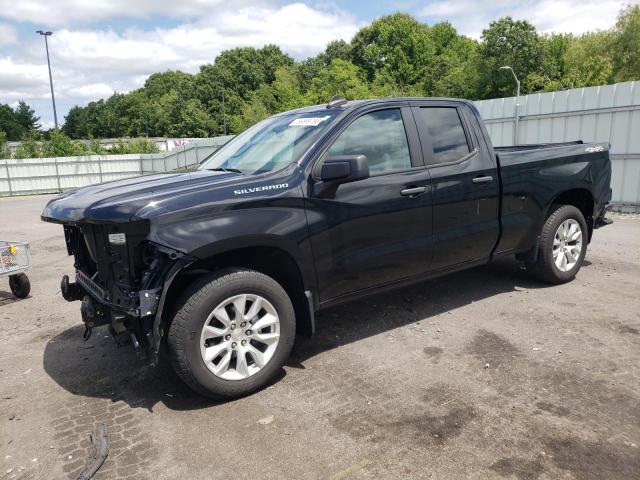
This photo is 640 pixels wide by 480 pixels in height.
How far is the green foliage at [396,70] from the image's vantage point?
47.1 metres

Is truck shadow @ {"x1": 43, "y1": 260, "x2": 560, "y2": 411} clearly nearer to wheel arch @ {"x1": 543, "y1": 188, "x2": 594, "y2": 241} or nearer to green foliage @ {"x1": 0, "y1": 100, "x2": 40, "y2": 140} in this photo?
wheel arch @ {"x1": 543, "y1": 188, "x2": 594, "y2": 241}

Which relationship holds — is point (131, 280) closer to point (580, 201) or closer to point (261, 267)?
point (261, 267)

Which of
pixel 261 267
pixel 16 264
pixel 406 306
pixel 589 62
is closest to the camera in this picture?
pixel 261 267

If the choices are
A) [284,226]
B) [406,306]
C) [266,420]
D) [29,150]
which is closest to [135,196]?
[284,226]

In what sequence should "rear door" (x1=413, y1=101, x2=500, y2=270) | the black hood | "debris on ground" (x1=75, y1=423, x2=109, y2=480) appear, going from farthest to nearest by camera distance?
"rear door" (x1=413, y1=101, x2=500, y2=270) < the black hood < "debris on ground" (x1=75, y1=423, x2=109, y2=480)

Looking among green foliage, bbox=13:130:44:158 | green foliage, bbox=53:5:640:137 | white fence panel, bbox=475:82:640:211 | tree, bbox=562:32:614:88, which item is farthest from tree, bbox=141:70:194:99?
white fence panel, bbox=475:82:640:211

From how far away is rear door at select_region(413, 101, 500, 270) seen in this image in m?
4.38

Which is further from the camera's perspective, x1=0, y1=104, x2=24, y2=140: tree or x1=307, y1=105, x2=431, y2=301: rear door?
x1=0, y1=104, x2=24, y2=140: tree

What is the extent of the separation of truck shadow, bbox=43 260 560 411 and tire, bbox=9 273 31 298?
5.54 feet

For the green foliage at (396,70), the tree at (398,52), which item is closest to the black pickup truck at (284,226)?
the green foliage at (396,70)

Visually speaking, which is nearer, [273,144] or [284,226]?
[284,226]

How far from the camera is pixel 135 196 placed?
10.6ft

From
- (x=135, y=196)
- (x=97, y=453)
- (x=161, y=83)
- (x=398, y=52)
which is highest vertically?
(x=161, y=83)

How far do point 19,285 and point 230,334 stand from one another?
4.18 metres
